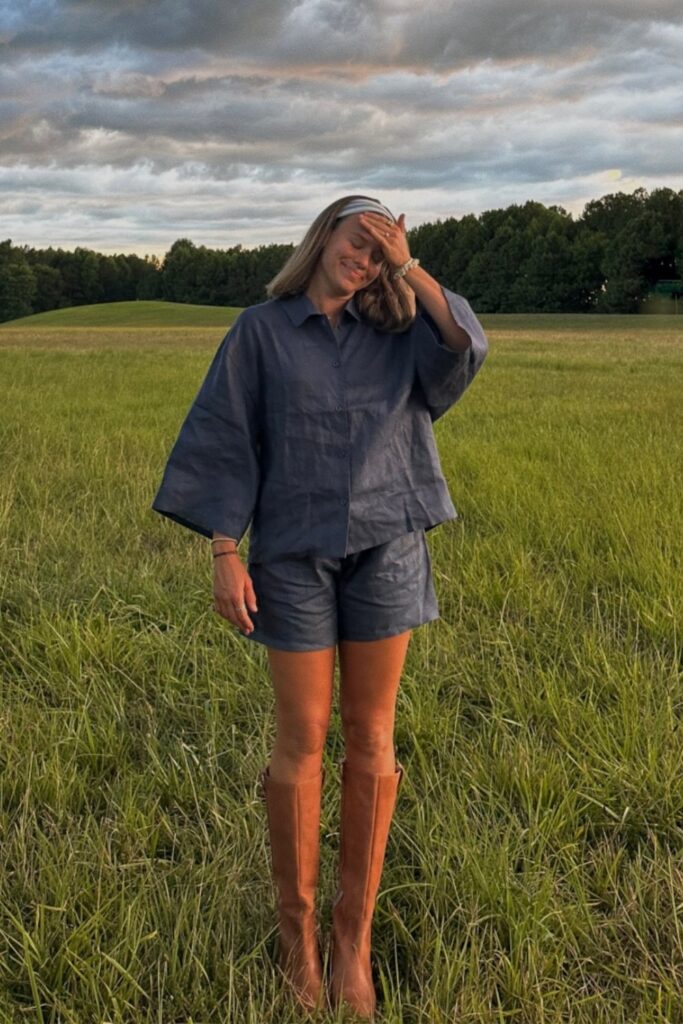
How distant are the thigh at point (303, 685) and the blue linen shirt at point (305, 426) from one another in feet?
0.73

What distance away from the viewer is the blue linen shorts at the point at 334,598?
187cm

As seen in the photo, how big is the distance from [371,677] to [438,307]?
2.63 ft

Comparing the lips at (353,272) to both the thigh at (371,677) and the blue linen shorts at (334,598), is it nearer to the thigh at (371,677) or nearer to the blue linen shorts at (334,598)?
the blue linen shorts at (334,598)

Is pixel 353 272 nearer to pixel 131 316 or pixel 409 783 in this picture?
pixel 409 783

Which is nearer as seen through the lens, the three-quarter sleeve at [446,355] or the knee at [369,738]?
the three-quarter sleeve at [446,355]

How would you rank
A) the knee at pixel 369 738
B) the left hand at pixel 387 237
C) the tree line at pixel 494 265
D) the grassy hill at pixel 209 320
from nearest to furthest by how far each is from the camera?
the left hand at pixel 387 237 < the knee at pixel 369 738 < the grassy hill at pixel 209 320 < the tree line at pixel 494 265

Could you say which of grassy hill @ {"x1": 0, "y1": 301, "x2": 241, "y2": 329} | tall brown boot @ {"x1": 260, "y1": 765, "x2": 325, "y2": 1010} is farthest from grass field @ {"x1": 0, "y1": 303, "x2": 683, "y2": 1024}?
grassy hill @ {"x1": 0, "y1": 301, "x2": 241, "y2": 329}

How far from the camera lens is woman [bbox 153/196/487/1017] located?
1.85 metres

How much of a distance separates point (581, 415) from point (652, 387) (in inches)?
158

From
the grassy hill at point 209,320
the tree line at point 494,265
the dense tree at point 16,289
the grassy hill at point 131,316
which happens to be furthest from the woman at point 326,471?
the dense tree at point 16,289

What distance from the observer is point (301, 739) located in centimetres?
193

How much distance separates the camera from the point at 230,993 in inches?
74.6

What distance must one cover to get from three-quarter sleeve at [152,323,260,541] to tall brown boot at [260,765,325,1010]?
61cm

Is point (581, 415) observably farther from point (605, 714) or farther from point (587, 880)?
point (587, 880)
